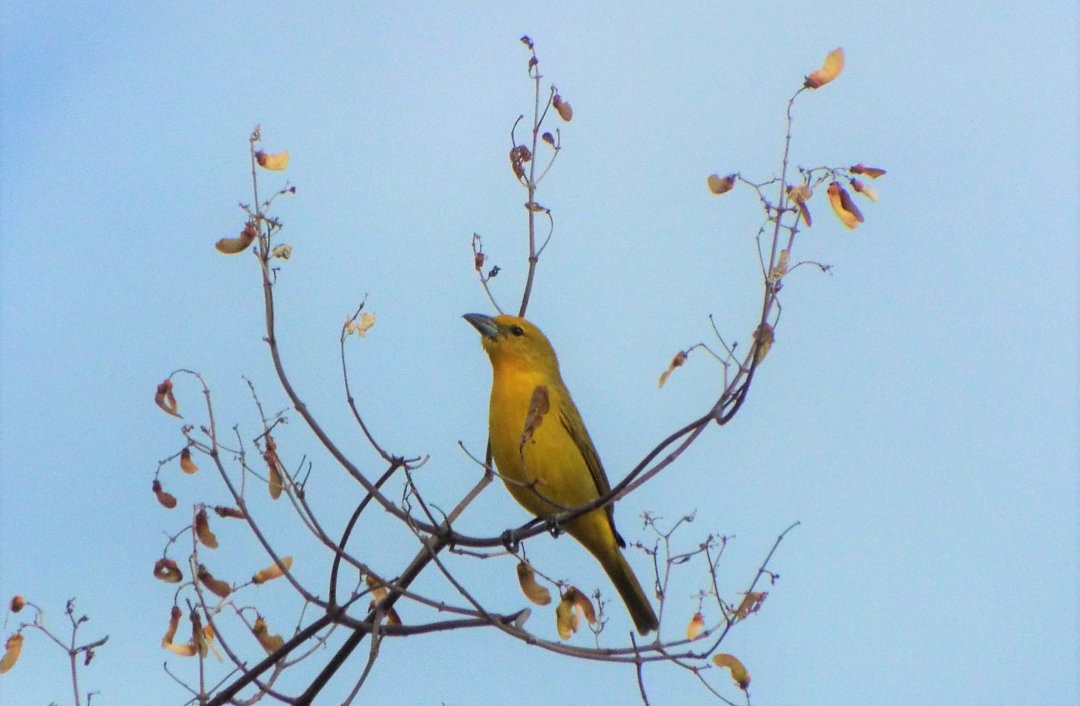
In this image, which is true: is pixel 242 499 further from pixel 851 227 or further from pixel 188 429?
pixel 851 227

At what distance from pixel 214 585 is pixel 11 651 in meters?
0.80

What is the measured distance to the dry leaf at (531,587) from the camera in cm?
480

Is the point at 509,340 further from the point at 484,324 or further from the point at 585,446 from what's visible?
the point at 585,446

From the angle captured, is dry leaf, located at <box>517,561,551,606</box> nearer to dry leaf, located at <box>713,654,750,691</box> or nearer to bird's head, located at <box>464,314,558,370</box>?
dry leaf, located at <box>713,654,750,691</box>

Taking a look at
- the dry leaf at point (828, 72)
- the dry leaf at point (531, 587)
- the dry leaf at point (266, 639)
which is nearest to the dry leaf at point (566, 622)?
the dry leaf at point (531, 587)

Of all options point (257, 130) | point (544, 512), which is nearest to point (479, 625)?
point (257, 130)

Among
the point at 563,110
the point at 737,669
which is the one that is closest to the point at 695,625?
the point at 737,669

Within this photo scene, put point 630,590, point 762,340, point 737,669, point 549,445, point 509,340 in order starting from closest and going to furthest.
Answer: point 762,340, point 737,669, point 549,445, point 509,340, point 630,590

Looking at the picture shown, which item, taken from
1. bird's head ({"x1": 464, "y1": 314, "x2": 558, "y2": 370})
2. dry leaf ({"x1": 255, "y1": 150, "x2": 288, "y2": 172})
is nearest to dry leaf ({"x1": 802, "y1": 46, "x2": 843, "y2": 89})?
dry leaf ({"x1": 255, "y1": 150, "x2": 288, "y2": 172})

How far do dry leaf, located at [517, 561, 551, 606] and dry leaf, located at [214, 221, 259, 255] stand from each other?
1553mm

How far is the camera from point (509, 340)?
734 centimetres

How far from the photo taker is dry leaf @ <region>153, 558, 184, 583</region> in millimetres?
4691

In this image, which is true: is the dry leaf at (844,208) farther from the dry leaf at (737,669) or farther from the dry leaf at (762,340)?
the dry leaf at (737,669)

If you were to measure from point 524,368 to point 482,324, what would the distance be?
0.36 m
